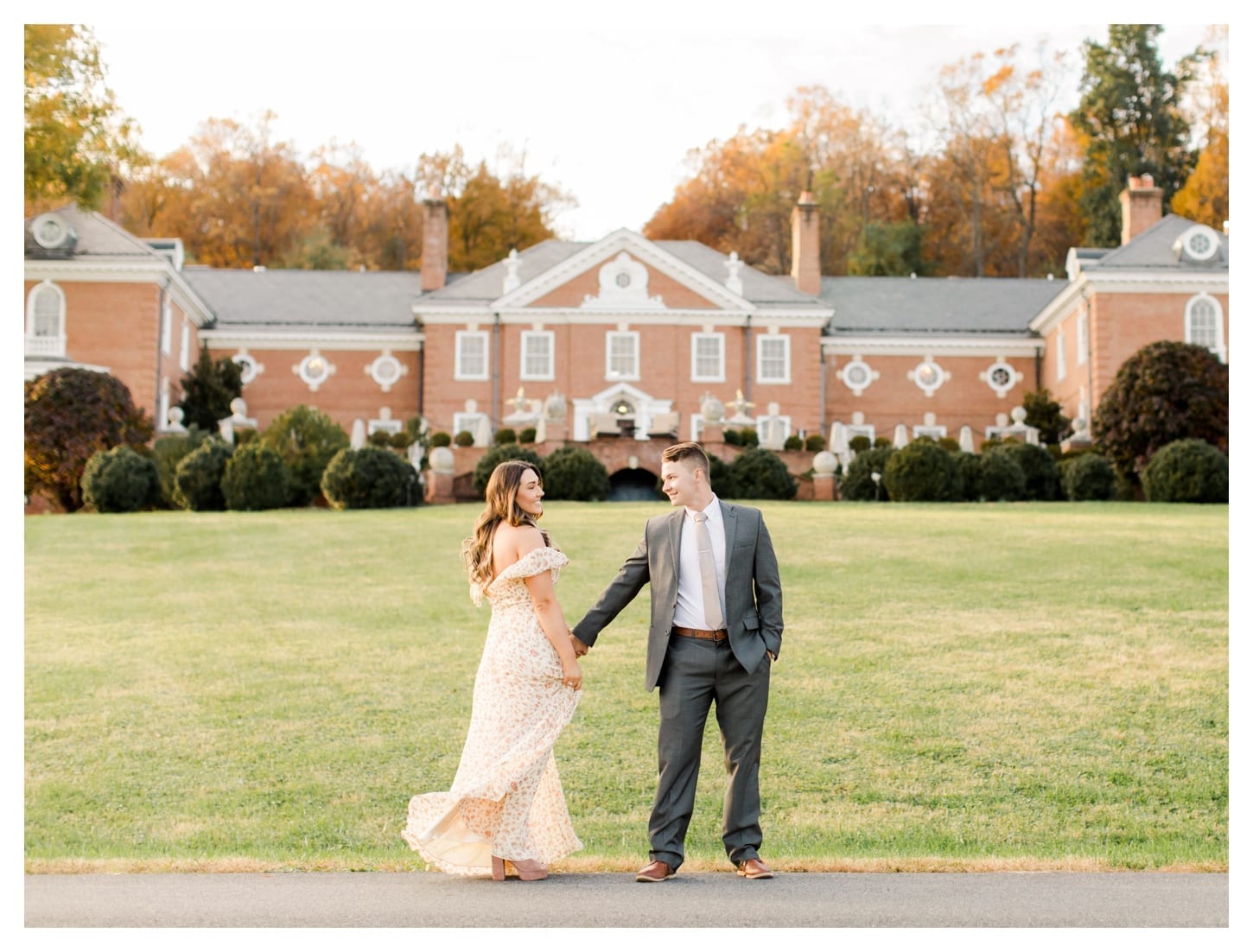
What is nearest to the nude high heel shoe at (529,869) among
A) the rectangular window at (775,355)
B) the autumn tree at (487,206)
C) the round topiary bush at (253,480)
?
the round topiary bush at (253,480)

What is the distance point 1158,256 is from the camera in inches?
1430

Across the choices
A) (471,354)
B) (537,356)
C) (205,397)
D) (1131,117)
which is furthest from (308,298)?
(1131,117)

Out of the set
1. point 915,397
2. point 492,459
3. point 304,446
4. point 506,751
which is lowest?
point 506,751

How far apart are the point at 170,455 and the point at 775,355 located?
18725 millimetres

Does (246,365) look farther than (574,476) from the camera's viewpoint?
Yes

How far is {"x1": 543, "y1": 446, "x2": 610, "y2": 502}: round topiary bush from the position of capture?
2641cm

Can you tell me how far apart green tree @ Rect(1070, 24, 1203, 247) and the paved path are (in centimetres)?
4503

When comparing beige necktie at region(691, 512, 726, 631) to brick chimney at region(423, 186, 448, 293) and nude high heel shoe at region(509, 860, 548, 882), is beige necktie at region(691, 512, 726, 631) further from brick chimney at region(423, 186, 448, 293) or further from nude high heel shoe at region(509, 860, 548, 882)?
brick chimney at region(423, 186, 448, 293)

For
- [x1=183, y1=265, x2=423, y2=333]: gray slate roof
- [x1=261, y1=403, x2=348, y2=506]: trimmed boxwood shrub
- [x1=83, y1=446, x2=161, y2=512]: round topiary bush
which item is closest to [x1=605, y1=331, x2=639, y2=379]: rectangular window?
[x1=183, y1=265, x2=423, y2=333]: gray slate roof

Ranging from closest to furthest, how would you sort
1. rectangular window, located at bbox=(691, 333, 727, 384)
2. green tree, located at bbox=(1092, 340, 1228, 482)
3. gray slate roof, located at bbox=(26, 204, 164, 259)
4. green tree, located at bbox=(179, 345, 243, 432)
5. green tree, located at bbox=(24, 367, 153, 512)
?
1. green tree, located at bbox=(24, 367, 153, 512)
2. green tree, located at bbox=(1092, 340, 1228, 482)
3. gray slate roof, located at bbox=(26, 204, 164, 259)
4. green tree, located at bbox=(179, 345, 243, 432)
5. rectangular window, located at bbox=(691, 333, 727, 384)

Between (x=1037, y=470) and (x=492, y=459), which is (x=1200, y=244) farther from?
(x=492, y=459)

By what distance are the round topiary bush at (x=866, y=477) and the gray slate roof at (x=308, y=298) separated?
17.1m

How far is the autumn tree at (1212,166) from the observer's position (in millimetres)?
43844

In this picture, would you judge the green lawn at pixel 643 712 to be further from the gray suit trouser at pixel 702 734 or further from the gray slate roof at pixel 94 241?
the gray slate roof at pixel 94 241
